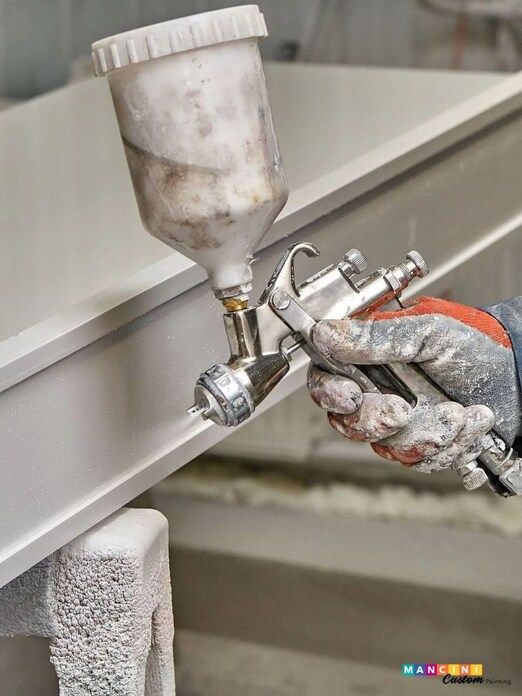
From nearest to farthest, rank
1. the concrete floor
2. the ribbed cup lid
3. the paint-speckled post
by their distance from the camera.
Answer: the ribbed cup lid → the paint-speckled post → the concrete floor

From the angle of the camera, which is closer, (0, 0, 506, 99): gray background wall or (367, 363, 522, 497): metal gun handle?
(367, 363, 522, 497): metal gun handle

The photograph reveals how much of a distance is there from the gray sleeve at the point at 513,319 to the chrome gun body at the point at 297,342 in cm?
8

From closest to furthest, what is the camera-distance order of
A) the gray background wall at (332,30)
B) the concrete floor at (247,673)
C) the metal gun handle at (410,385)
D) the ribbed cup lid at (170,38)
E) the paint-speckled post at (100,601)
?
the ribbed cup lid at (170,38)
the metal gun handle at (410,385)
the paint-speckled post at (100,601)
the concrete floor at (247,673)
the gray background wall at (332,30)

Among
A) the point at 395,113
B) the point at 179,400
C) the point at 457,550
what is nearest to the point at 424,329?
the point at 179,400

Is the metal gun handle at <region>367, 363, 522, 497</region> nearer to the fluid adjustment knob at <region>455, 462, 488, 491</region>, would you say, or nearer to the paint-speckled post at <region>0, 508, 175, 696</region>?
the fluid adjustment knob at <region>455, 462, 488, 491</region>

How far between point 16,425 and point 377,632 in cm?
72

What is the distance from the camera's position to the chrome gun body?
0.79 m

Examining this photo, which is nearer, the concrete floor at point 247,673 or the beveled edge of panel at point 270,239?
the beveled edge of panel at point 270,239

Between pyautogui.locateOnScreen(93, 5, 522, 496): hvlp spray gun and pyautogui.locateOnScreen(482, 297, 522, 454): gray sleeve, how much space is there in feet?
0.30

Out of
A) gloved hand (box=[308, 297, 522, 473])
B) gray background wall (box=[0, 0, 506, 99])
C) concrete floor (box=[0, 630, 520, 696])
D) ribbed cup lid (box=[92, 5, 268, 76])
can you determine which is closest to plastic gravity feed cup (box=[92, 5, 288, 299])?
ribbed cup lid (box=[92, 5, 268, 76])

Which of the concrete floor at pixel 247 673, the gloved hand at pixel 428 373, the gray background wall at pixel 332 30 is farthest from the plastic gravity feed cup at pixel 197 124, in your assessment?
the gray background wall at pixel 332 30

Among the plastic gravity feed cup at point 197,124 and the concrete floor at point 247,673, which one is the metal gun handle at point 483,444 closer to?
the plastic gravity feed cup at point 197,124

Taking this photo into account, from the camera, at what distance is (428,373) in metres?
0.84

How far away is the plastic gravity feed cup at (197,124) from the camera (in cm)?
71
